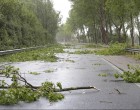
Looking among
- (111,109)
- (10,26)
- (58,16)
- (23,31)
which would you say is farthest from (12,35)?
(58,16)

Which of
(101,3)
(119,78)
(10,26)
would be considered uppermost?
(101,3)

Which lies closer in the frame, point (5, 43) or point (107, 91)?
point (107, 91)

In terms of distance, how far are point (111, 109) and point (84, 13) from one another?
234 feet

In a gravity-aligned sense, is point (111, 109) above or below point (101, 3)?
below

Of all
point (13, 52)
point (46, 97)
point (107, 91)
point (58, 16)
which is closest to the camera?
point (46, 97)

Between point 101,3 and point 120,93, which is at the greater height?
point 101,3

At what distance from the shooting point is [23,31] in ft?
156

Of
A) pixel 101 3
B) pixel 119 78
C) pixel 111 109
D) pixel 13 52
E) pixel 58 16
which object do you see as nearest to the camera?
pixel 111 109

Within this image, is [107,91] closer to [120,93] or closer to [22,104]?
[120,93]

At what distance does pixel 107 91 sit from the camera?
10750 millimetres

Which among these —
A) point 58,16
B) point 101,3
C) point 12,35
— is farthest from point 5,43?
point 58,16

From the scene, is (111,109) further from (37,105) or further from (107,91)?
(107,91)

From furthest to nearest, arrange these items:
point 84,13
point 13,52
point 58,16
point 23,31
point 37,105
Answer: point 58,16, point 84,13, point 23,31, point 13,52, point 37,105

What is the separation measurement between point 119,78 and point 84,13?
65.3m
